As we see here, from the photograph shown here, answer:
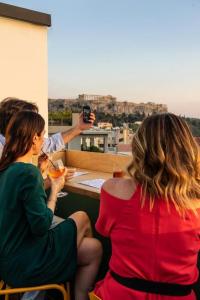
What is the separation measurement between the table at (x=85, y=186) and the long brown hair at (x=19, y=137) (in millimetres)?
553

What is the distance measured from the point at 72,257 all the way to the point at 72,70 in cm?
1708

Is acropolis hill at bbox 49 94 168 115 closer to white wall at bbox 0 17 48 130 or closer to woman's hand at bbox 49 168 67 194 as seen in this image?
white wall at bbox 0 17 48 130

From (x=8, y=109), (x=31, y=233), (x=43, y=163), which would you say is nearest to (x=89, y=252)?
(x=31, y=233)

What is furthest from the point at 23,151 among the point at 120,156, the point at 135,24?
the point at 135,24

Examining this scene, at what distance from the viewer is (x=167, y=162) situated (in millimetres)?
1370

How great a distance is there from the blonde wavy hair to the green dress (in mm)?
483

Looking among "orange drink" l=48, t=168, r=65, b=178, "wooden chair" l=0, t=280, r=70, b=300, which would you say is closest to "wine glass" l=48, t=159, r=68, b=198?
"orange drink" l=48, t=168, r=65, b=178

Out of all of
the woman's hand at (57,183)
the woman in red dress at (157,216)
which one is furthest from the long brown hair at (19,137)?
the woman in red dress at (157,216)

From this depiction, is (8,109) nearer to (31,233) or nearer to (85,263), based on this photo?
(31,233)

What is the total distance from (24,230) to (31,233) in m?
0.04

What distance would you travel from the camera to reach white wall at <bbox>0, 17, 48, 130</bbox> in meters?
3.91

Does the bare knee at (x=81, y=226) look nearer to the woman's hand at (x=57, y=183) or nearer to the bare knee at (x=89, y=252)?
the bare knee at (x=89, y=252)

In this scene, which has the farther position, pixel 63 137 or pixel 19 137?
pixel 63 137

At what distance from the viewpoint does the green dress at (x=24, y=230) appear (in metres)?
1.68
